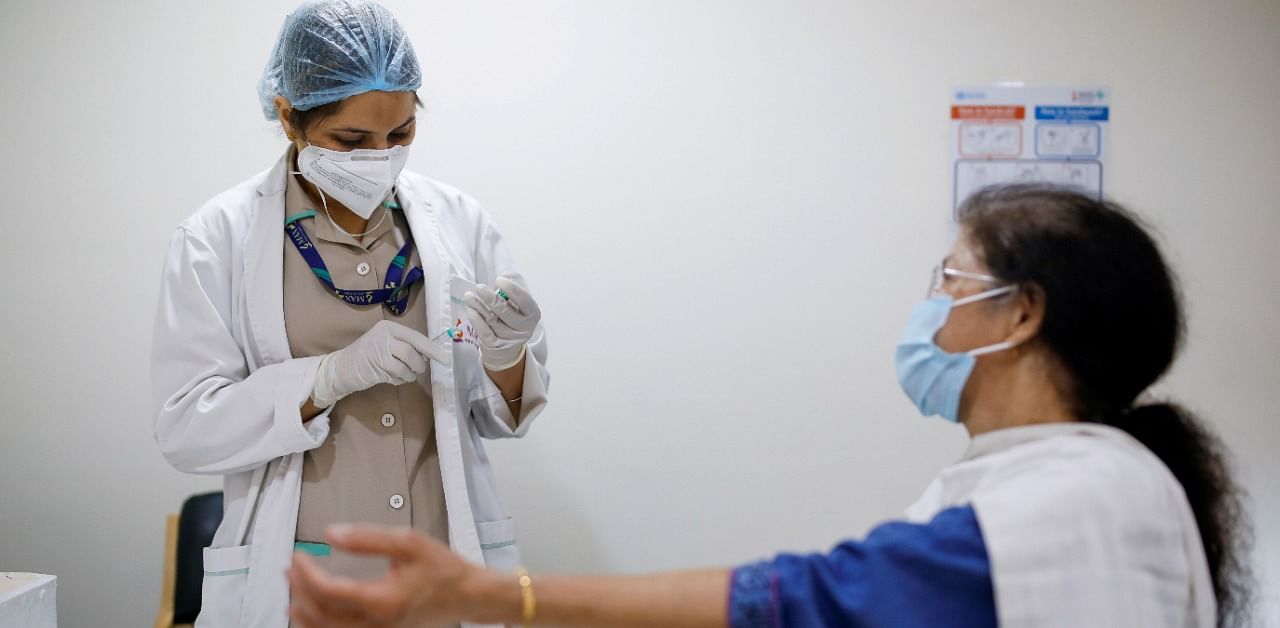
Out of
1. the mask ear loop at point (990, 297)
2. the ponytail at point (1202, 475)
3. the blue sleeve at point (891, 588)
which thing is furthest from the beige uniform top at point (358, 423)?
the ponytail at point (1202, 475)

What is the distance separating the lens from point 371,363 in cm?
153

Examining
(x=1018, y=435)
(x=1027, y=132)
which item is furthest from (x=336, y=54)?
(x=1027, y=132)

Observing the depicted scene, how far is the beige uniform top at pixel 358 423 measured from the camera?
160 cm

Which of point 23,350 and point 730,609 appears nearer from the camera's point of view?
point 730,609

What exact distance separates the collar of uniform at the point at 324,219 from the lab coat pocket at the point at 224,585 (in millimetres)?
507

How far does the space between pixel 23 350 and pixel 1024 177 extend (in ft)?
7.94

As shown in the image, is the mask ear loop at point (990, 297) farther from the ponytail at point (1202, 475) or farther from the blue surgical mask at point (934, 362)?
the ponytail at point (1202, 475)

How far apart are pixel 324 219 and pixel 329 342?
21 cm

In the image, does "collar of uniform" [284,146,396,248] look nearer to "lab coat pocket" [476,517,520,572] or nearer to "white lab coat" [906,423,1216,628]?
"lab coat pocket" [476,517,520,572]

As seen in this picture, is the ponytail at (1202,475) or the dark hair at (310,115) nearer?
the ponytail at (1202,475)

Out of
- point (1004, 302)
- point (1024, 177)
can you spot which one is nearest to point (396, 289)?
point (1004, 302)

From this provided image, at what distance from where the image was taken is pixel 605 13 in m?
2.37

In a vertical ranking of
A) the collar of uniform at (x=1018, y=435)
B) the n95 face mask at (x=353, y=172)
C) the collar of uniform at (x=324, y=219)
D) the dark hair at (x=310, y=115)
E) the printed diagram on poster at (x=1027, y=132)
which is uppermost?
the printed diagram on poster at (x=1027, y=132)

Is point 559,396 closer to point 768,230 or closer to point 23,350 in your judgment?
point 768,230
